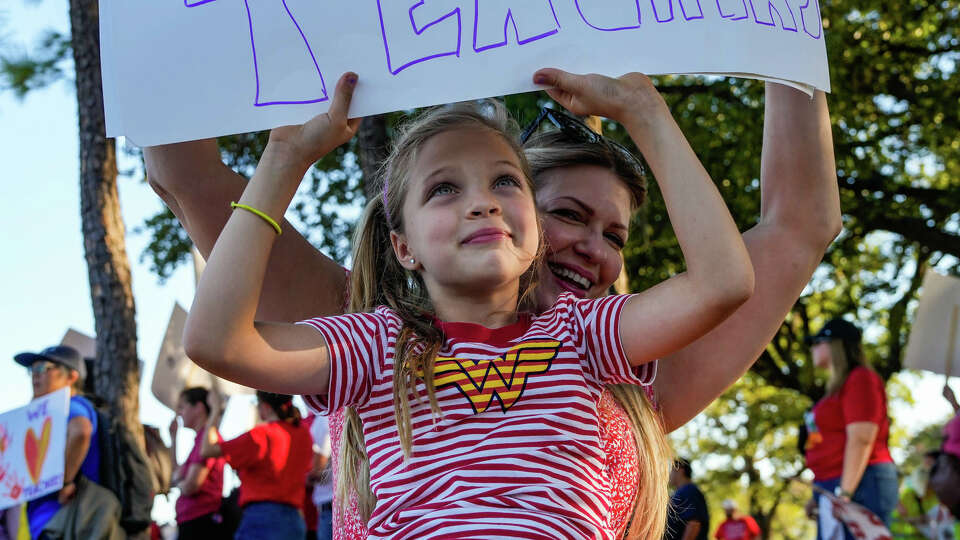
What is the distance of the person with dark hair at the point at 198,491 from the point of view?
7992mm

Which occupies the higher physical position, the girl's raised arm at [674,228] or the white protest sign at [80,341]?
the white protest sign at [80,341]

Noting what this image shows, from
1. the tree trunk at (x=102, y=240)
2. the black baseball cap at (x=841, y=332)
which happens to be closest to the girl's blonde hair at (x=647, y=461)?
the black baseball cap at (x=841, y=332)

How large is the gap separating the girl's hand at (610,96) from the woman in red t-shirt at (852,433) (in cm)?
525

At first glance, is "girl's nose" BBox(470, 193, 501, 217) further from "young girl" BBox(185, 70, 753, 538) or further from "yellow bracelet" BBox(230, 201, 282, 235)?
"yellow bracelet" BBox(230, 201, 282, 235)

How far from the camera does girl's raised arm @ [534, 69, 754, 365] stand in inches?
65.5

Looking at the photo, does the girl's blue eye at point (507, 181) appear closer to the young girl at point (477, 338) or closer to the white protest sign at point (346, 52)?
the young girl at point (477, 338)

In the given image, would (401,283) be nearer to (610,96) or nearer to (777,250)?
(610,96)

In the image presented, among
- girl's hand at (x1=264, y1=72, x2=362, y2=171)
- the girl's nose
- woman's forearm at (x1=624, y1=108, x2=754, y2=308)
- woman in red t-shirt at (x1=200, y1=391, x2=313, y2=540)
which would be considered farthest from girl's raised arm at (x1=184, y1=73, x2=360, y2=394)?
A: woman in red t-shirt at (x1=200, y1=391, x2=313, y2=540)

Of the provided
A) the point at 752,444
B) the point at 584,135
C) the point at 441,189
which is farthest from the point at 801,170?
the point at 752,444

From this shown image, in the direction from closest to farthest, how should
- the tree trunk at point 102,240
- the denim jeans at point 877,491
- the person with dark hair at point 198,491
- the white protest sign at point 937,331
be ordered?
the denim jeans at point 877,491
the white protest sign at point 937,331
the person with dark hair at point 198,491
the tree trunk at point 102,240

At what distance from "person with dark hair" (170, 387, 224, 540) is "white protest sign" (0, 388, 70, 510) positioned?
2.35 metres

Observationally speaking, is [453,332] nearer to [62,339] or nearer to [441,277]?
[441,277]

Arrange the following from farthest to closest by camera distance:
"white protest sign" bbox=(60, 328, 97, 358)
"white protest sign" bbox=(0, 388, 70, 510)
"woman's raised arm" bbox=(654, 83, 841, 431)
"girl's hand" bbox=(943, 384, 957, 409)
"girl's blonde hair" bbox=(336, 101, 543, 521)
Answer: "white protest sign" bbox=(60, 328, 97, 358) < "girl's hand" bbox=(943, 384, 957, 409) < "white protest sign" bbox=(0, 388, 70, 510) < "woman's raised arm" bbox=(654, 83, 841, 431) < "girl's blonde hair" bbox=(336, 101, 543, 521)

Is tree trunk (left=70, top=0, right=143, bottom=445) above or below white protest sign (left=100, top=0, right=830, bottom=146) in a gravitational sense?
above
